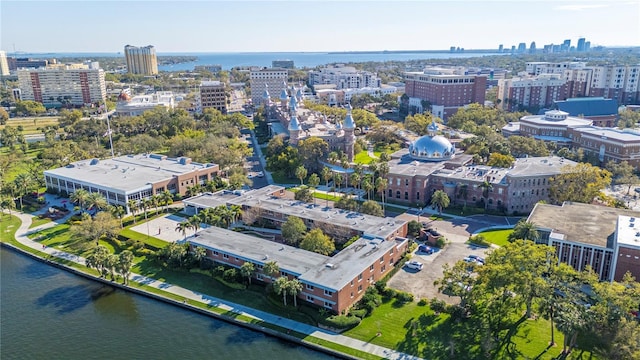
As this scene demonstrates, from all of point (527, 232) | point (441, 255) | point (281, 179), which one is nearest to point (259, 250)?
point (441, 255)

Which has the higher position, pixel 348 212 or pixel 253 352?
pixel 348 212

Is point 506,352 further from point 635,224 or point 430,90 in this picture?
point 430,90

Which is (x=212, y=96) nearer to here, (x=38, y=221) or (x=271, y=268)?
(x=38, y=221)

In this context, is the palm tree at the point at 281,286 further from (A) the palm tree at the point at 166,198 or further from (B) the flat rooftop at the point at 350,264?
(A) the palm tree at the point at 166,198

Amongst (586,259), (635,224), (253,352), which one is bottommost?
(253,352)

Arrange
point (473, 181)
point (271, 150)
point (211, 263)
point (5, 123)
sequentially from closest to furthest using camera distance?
point (211, 263) < point (473, 181) < point (271, 150) < point (5, 123)

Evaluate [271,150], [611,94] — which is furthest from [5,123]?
[611,94]

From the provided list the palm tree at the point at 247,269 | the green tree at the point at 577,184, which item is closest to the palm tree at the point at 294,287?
the palm tree at the point at 247,269

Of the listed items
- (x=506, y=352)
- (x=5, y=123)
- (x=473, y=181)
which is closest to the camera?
(x=506, y=352)
